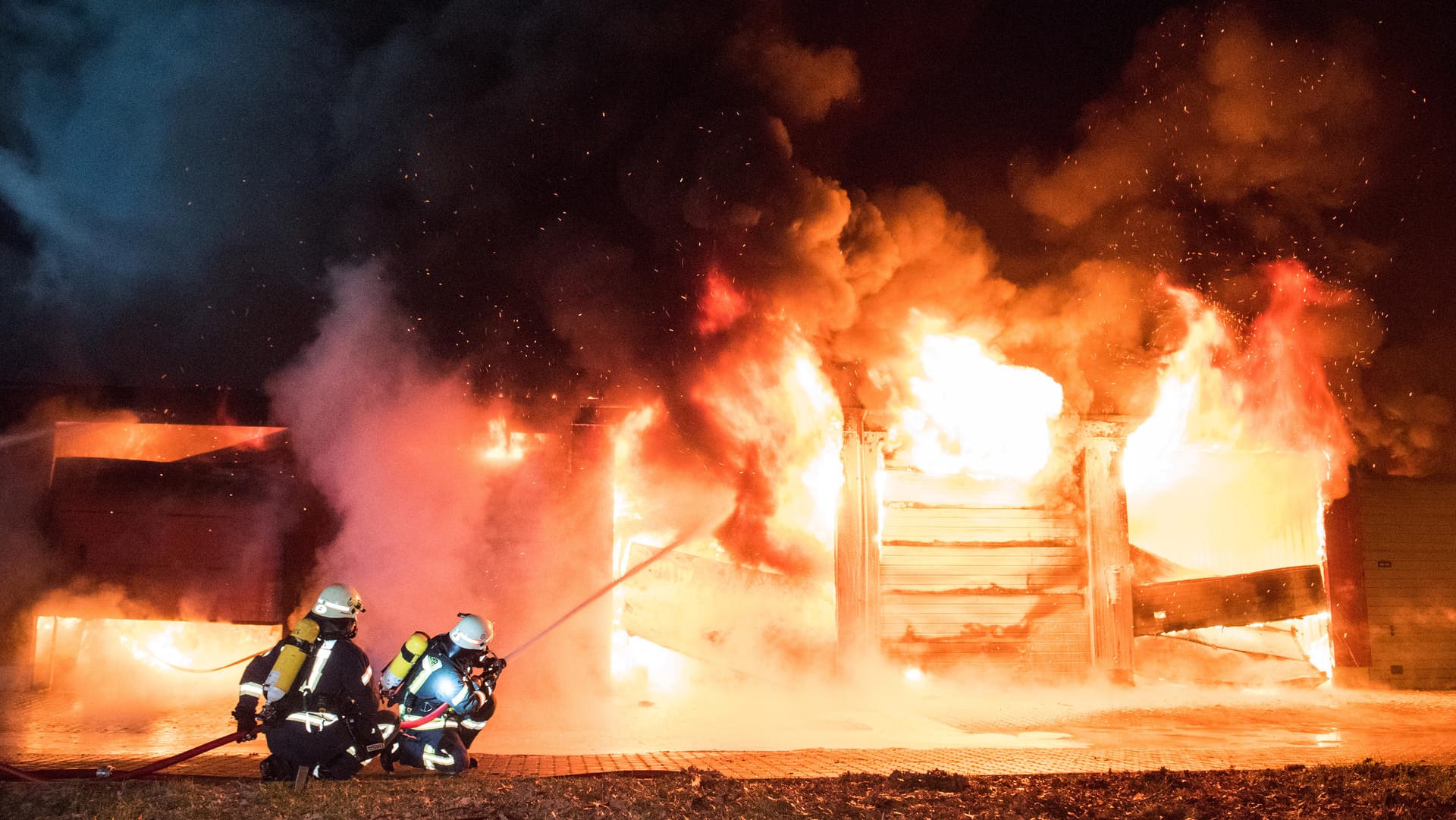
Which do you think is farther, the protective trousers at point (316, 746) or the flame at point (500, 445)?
the flame at point (500, 445)

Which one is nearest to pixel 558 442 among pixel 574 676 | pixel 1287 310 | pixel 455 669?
pixel 574 676

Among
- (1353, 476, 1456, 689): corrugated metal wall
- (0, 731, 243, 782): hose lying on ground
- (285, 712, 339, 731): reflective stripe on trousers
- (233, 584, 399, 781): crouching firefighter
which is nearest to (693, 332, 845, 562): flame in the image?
(233, 584, 399, 781): crouching firefighter

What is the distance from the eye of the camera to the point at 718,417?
1146 centimetres

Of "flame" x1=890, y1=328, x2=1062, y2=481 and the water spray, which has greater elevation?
"flame" x1=890, y1=328, x2=1062, y2=481

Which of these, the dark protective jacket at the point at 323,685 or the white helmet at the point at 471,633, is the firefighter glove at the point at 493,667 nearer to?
the white helmet at the point at 471,633

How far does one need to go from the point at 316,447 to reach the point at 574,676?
13.0 ft

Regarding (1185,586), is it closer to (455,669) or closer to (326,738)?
(455,669)

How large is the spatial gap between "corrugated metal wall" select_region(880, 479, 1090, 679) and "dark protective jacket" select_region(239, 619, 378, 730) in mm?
6964

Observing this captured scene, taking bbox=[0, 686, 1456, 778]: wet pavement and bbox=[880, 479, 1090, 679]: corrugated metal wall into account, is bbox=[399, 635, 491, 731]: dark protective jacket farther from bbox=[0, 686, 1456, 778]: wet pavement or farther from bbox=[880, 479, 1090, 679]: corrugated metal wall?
bbox=[880, 479, 1090, 679]: corrugated metal wall

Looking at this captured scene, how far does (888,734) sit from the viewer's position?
8.44 m

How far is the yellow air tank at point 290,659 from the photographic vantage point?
5.62 metres

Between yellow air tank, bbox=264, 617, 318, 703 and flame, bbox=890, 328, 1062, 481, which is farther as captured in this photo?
flame, bbox=890, 328, 1062, 481

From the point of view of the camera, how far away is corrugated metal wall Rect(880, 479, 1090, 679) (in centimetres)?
1137

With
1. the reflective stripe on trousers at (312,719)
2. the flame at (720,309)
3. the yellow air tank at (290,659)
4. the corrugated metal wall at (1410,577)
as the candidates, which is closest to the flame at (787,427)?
the flame at (720,309)
